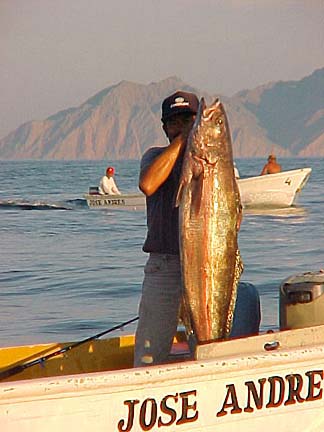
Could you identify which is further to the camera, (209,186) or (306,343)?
(306,343)

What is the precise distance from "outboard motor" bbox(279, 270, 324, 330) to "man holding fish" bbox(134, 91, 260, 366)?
2.01ft

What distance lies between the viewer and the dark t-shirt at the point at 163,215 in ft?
17.5

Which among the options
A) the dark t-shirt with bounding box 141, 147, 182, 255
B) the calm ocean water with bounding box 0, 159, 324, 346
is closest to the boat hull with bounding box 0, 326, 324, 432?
the dark t-shirt with bounding box 141, 147, 182, 255

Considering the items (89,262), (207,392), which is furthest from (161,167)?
(89,262)

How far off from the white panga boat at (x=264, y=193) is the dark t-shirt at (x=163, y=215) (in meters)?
22.9

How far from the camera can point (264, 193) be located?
28969 mm

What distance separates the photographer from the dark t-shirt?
5.35 meters

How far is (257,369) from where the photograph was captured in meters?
5.34

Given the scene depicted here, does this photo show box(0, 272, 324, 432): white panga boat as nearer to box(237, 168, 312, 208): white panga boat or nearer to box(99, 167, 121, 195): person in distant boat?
box(237, 168, 312, 208): white panga boat

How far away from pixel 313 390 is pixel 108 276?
1286 cm

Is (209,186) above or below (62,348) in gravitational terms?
above

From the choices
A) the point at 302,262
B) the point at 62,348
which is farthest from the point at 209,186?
the point at 302,262

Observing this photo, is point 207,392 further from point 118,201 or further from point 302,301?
point 118,201

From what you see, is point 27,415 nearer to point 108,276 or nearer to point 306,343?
point 306,343
